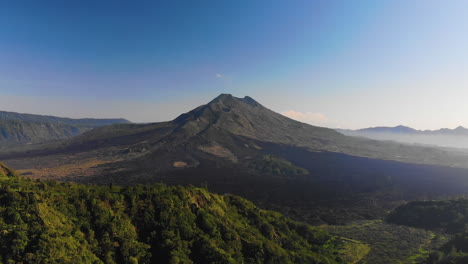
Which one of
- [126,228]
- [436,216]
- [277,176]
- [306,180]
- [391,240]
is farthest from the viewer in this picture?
[277,176]

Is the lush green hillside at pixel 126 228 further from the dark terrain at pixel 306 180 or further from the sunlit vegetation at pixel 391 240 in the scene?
the dark terrain at pixel 306 180

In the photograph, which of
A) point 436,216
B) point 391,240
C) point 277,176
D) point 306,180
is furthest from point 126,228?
point 277,176

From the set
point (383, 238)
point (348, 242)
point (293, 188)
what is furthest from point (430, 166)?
point (348, 242)

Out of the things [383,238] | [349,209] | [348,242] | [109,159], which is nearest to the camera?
[348,242]

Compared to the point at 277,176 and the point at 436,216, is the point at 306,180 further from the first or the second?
the point at 436,216

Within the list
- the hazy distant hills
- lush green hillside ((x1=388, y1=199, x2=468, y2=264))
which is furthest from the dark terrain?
lush green hillside ((x1=388, y1=199, x2=468, y2=264))

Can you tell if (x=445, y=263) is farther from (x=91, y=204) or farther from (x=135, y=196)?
(x=91, y=204)

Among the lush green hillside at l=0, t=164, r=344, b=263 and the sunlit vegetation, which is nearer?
the lush green hillside at l=0, t=164, r=344, b=263

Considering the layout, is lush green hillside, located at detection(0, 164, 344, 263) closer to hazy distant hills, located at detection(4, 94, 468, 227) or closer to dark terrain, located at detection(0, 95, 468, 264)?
dark terrain, located at detection(0, 95, 468, 264)

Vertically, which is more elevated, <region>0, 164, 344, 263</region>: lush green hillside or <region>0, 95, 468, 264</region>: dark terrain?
<region>0, 164, 344, 263</region>: lush green hillside
